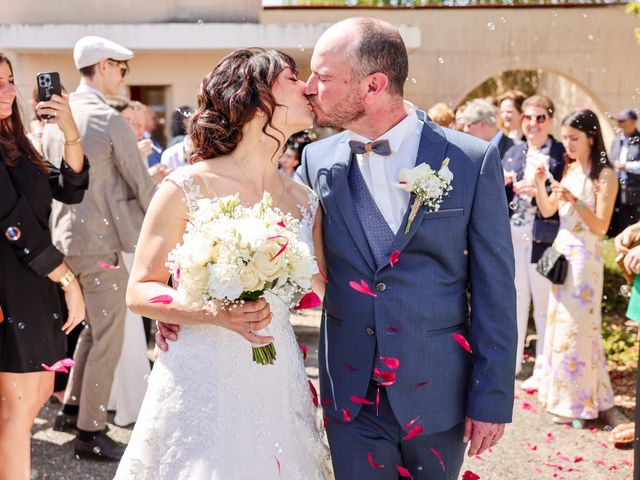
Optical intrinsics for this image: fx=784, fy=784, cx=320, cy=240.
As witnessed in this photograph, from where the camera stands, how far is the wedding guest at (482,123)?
7.18 metres

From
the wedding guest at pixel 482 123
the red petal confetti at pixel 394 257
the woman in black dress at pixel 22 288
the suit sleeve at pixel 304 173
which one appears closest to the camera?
the red petal confetti at pixel 394 257

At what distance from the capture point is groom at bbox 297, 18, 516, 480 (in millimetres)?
2842

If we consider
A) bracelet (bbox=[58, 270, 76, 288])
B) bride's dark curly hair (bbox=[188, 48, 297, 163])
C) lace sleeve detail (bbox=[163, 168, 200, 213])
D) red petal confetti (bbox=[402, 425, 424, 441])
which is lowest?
red petal confetti (bbox=[402, 425, 424, 441])

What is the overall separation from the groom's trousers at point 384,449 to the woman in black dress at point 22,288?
65.7 inches

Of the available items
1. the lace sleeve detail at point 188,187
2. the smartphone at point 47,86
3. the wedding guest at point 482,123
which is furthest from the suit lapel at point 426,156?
the wedding guest at point 482,123

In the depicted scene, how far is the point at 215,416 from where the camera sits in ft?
9.20

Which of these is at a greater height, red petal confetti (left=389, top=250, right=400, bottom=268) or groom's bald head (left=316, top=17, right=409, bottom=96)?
groom's bald head (left=316, top=17, right=409, bottom=96)

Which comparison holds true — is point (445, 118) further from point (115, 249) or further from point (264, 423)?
point (264, 423)

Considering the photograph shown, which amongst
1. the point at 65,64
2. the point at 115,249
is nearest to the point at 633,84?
the point at 65,64

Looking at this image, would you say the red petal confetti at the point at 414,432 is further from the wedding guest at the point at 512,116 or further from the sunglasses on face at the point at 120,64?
the wedding guest at the point at 512,116

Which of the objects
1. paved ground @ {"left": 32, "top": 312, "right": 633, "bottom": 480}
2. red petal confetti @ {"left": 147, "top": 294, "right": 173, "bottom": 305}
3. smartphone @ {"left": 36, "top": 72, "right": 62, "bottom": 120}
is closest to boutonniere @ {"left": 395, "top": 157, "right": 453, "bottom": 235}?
red petal confetti @ {"left": 147, "top": 294, "right": 173, "bottom": 305}

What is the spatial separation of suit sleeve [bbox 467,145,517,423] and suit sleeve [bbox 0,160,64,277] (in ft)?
6.94

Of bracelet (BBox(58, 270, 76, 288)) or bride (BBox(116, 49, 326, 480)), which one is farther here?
bracelet (BBox(58, 270, 76, 288))

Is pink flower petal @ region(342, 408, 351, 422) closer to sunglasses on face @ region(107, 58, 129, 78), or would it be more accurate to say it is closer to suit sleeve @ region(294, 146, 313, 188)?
suit sleeve @ region(294, 146, 313, 188)
